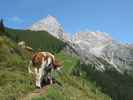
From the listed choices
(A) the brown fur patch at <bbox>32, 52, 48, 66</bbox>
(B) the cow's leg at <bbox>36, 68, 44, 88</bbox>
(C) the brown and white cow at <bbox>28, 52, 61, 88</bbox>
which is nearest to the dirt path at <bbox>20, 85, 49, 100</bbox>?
(B) the cow's leg at <bbox>36, 68, 44, 88</bbox>

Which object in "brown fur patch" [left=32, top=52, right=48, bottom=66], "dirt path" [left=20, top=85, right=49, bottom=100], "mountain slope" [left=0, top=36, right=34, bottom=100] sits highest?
"brown fur patch" [left=32, top=52, right=48, bottom=66]

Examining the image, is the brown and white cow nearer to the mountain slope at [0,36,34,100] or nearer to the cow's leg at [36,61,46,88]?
the cow's leg at [36,61,46,88]

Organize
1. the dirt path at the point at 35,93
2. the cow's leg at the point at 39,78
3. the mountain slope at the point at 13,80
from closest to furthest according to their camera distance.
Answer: the dirt path at the point at 35,93 < the mountain slope at the point at 13,80 < the cow's leg at the point at 39,78

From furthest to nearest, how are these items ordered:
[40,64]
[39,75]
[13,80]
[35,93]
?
[13,80] → [39,75] → [40,64] → [35,93]

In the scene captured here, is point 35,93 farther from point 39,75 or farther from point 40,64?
point 40,64

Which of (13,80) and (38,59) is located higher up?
(38,59)

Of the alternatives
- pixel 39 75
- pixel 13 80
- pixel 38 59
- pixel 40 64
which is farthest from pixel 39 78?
pixel 13 80

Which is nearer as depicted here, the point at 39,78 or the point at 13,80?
the point at 39,78

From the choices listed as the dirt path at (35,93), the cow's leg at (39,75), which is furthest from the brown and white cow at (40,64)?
the dirt path at (35,93)

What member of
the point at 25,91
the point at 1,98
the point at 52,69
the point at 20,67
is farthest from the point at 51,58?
the point at 20,67

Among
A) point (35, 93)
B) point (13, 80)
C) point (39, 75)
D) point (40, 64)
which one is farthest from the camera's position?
point (13, 80)

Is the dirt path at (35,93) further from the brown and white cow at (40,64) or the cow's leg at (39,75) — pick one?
the brown and white cow at (40,64)

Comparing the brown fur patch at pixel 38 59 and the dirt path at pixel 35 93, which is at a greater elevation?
the brown fur patch at pixel 38 59

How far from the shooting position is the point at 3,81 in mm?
27344
